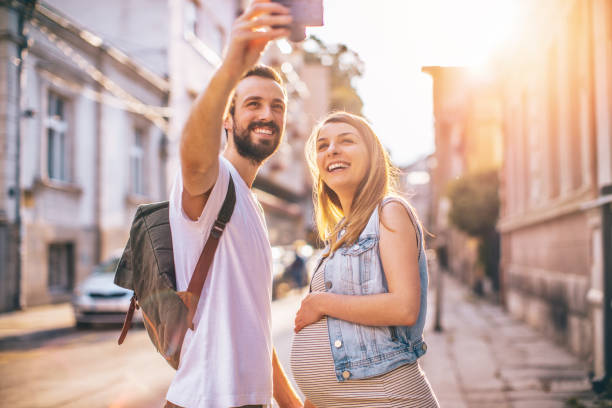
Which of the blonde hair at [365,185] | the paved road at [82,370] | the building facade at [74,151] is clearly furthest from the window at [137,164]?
the blonde hair at [365,185]

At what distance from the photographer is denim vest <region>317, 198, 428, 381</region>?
6.72ft

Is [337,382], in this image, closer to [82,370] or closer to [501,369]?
[501,369]

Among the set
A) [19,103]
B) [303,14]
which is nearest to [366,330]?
[303,14]

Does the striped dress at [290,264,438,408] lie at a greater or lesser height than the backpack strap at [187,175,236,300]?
lesser

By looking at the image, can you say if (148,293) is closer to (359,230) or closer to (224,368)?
(224,368)

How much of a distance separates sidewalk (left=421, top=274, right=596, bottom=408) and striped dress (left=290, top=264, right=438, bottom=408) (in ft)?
11.7

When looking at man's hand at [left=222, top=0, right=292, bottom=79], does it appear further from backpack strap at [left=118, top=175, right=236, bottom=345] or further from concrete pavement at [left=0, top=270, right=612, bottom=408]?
concrete pavement at [left=0, top=270, right=612, bottom=408]

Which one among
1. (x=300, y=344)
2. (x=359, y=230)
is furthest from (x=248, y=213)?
(x=300, y=344)

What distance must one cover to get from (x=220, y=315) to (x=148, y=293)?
248 mm

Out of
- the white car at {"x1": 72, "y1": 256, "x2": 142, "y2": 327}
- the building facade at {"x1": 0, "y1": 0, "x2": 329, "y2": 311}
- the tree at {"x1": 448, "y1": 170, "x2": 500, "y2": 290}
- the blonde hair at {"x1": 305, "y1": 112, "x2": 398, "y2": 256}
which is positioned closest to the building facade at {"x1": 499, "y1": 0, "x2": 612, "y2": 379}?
the tree at {"x1": 448, "y1": 170, "x2": 500, "y2": 290}

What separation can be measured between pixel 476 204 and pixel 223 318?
16.2 metres

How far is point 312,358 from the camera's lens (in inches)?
87.6

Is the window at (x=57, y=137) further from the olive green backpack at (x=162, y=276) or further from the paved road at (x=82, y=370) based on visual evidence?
the olive green backpack at (x=162, y=276)

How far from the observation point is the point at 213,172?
Result: 5.83 feet
